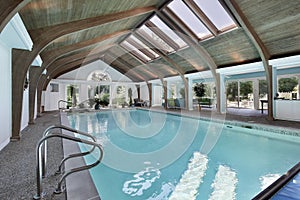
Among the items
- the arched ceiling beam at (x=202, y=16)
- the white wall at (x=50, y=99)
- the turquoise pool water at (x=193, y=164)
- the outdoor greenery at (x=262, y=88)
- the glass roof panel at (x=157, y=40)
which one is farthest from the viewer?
the white wall at (x=50, y=99)

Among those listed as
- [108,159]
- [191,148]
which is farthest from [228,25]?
[108,159]

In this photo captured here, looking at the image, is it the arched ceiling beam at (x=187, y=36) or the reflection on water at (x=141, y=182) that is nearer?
the reflection on water at (x=141, y=182)

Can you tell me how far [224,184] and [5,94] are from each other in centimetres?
548

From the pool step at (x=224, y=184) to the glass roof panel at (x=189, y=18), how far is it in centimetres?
607

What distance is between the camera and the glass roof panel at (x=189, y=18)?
7.21m

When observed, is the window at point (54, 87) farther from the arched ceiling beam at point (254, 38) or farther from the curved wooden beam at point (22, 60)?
the arched ceiling beam at point (254, 38)

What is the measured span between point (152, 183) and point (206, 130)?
16.4 feet

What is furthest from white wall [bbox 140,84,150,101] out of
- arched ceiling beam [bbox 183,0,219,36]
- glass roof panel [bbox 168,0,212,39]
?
arched ceiling beam [bbox 183,0,219,36]

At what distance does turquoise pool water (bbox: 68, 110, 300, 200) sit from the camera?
3104mm

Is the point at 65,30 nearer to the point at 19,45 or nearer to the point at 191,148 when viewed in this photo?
the point at 19,45

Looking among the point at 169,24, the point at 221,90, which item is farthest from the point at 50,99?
the point at 221,90

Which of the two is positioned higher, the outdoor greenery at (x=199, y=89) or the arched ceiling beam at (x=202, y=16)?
the arched ceiling beam at (x=202, y=16)

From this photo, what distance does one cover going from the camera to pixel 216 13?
691cm

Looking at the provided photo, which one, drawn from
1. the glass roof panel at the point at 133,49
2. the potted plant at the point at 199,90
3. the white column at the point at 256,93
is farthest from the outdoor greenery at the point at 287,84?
the glass roof panel at the point at 133,49
